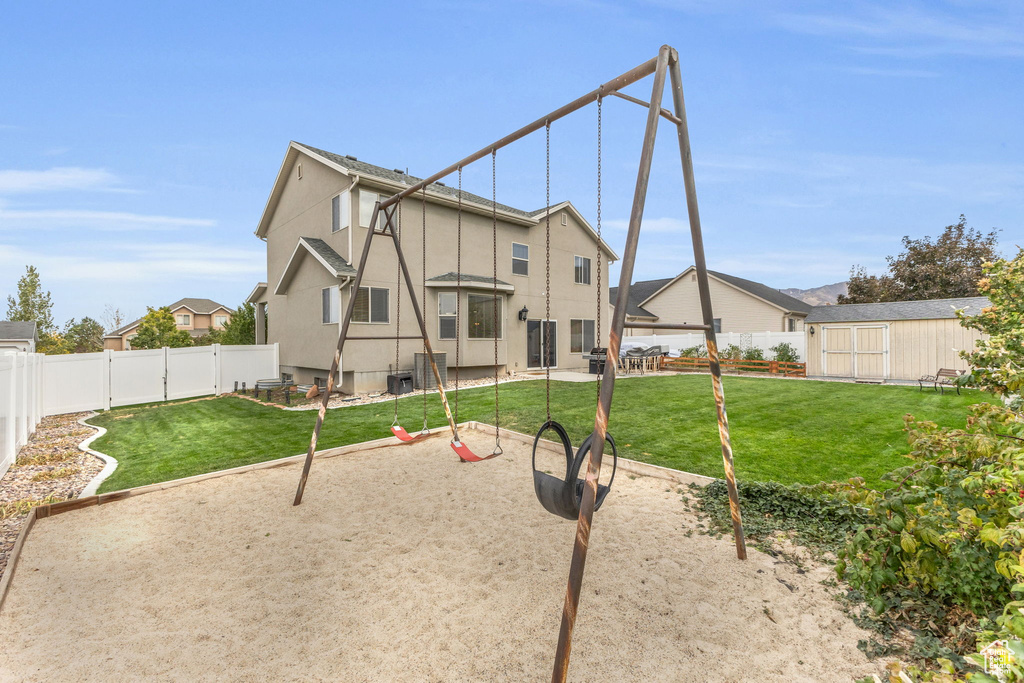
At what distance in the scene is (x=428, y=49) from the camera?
1395cm

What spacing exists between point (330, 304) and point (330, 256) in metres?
1.51

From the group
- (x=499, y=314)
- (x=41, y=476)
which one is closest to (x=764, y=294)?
(x=499, y=314)

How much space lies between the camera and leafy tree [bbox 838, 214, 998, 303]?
82.6ft

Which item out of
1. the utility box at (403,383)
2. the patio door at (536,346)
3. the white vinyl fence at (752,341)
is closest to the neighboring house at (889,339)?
the white vinyl fence at (752,341)

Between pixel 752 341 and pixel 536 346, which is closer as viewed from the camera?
pixel 536 346

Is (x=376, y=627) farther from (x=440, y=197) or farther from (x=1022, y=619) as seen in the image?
(x=440, y=197)

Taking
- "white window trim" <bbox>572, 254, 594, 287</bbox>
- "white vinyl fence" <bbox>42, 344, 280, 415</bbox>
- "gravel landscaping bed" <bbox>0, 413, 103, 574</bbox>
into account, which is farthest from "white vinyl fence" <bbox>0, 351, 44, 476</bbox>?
"white window trim" <bbox>572, 254, 594, 287</bbox>

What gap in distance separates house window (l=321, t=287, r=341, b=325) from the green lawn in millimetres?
3455

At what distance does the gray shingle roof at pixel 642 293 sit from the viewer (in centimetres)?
3222

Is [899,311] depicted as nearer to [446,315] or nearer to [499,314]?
[499,314]

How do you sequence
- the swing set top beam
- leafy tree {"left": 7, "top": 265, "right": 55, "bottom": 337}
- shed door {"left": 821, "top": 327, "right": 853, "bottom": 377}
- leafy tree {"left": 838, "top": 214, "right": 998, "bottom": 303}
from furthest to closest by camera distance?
1. leafy tree {"left": 7, "top": 265, "right": 55, "bottom": 337}
2. leafy tree {"left": 838, "top": 214, "right": 998, "bottom": 303}
3. shed door {"left": 821, "top": 327, "right": 853, "bottom": 377}
4. the swing set top beam

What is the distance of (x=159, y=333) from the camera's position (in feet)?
105

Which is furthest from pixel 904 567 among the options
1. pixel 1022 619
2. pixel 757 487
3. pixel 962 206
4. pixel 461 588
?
pixel 962 206

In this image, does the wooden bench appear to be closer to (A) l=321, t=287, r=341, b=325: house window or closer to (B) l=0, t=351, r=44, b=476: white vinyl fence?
(A) l=321, t=287, r=341, b=325: house window
